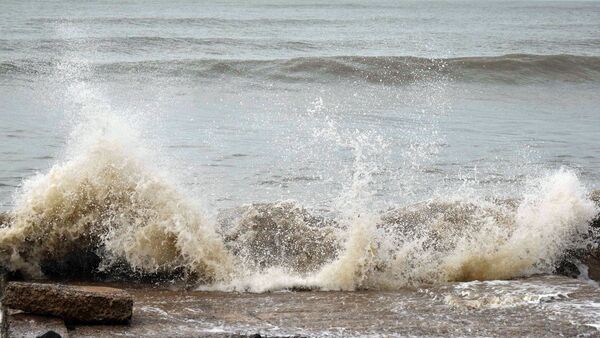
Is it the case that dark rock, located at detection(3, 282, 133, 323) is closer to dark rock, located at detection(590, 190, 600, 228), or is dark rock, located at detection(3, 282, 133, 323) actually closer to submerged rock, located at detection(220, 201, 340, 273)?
submerged rock, located at detection(220, 201, 340, 273)

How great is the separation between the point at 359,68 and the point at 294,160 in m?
11.5

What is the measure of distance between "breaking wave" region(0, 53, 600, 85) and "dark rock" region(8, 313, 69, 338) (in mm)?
13891

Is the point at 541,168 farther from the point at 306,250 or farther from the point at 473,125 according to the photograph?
the point at 306,250

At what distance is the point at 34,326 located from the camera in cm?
445

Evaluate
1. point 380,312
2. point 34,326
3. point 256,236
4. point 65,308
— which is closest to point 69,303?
point 65,308

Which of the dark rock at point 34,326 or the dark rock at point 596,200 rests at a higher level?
the dark rock at point 596,200

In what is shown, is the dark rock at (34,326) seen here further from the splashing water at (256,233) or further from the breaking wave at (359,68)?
the breaking wave at (359,68)

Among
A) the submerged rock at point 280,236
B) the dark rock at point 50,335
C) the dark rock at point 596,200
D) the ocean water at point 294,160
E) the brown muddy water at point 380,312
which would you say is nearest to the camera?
the dark rock at point 50,335

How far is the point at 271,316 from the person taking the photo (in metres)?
5.05

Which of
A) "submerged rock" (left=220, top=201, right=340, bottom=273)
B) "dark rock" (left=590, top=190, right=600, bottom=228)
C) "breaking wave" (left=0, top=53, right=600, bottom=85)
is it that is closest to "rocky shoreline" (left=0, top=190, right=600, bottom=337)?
"submerged rock" (left=220, top=201, right=340, bottom=273)

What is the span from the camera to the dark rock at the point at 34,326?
434 centimetres

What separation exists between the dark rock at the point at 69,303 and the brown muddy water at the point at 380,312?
0.07 m

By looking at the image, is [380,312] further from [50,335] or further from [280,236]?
[50,335]

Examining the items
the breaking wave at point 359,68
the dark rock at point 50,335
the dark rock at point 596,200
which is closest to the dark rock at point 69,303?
the dark rock at point 50,335
